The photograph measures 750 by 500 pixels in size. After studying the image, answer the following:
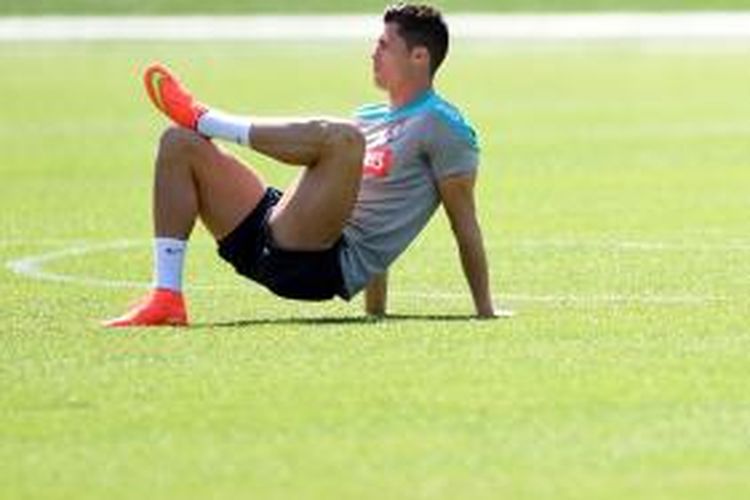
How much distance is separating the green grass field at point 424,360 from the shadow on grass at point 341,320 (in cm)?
5

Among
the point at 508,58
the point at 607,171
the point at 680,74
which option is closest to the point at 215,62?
the point at 508,58

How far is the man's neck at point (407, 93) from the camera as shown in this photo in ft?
47.8

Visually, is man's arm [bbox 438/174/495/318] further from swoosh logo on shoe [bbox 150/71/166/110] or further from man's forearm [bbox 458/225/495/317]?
swoosh logo on shoe [bbox 150/71/166/110]

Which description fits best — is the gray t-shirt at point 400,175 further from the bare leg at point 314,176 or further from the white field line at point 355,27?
the white field line at point 355,27

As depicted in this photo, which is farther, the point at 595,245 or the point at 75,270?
the point at 595,245

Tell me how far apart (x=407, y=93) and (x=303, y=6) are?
162 ft

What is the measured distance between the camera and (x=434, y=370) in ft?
40.9

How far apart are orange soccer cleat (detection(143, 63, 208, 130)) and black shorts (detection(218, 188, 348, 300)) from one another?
1.91ft

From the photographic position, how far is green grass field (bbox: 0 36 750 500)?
10211 millimetres

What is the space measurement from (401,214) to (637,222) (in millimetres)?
6648

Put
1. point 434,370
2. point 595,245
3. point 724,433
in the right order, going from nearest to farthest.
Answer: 1. point 724,433
2. point 434,370
3. point 595,245

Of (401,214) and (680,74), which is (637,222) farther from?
(680,74)

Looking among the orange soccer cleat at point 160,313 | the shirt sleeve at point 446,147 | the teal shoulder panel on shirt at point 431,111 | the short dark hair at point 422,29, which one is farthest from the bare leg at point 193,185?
the short dark hair at point 422,29

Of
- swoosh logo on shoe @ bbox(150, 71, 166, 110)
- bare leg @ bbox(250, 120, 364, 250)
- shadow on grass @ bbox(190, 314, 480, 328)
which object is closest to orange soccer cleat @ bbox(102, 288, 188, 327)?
shadow on grass @ bbox(190, 314, 480, 328)
